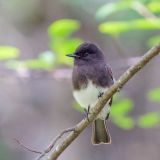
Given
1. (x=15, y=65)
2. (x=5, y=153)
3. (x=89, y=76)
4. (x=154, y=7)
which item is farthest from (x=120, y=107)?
(x=5, y=153)

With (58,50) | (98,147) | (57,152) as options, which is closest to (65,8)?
(98,147)

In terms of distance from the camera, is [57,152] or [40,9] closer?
[57,152]

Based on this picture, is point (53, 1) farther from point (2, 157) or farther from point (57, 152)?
point (57, 152)

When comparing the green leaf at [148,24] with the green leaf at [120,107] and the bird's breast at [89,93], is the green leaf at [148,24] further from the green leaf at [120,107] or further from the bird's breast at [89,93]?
the green leaf at [120,107]

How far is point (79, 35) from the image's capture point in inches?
249

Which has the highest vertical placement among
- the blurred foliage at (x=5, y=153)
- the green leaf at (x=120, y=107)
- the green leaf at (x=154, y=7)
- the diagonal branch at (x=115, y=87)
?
the blurred foliage at (x=5, y=153)

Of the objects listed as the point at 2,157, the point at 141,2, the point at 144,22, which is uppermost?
the point at 2,157

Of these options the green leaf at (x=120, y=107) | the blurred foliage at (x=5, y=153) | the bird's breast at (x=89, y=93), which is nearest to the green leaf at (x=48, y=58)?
the bird's breast at (x=89, y=93)

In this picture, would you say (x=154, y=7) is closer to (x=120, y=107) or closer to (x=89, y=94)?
(x=89, y=94)

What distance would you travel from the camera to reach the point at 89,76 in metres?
3.40

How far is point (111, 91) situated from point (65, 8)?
365 cm

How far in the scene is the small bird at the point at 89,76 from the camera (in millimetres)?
3361

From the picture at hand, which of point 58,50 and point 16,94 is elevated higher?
point 16,94

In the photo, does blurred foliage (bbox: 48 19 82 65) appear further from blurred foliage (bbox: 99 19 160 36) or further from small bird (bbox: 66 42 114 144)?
blurred foliage (bbox: 99 19 160 36)
